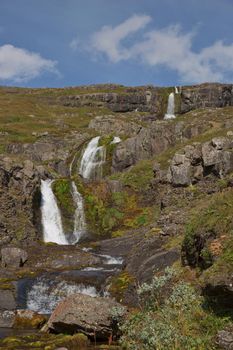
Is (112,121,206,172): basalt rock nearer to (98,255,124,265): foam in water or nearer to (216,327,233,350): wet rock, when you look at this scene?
(98,255,124,265): foam in water

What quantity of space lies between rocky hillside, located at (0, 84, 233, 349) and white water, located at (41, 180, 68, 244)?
0.71 meters

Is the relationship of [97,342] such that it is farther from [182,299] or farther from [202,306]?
[182,299]

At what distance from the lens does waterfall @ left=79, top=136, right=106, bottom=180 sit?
7306 cm

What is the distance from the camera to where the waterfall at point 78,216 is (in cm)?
5425

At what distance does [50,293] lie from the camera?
34.0 m

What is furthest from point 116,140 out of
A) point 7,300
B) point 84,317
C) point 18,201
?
point 84,317

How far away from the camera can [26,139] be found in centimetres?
10281

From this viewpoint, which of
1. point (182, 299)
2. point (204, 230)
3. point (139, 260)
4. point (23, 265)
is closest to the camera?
point (182, 299)

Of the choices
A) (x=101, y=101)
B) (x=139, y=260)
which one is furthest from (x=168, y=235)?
(x=101, y=101)

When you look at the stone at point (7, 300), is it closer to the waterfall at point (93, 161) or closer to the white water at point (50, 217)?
the white water at point (50, 217)

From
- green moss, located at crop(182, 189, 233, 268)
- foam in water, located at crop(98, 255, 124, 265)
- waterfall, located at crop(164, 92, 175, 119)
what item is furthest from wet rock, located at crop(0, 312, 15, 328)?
waterfall, located at crop(164, 92, 175, 119)

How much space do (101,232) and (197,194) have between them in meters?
11.9

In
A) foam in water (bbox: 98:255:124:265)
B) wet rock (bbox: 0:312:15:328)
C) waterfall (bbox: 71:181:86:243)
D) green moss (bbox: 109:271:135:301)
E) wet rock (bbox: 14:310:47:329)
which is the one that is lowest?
wet rock (bbox: 0:312:15:328)

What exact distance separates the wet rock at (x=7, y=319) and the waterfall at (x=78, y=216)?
72.2ft
